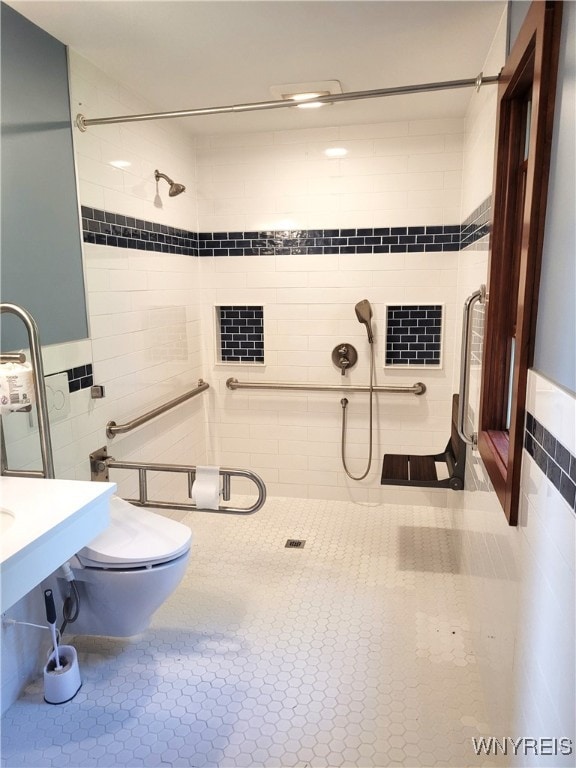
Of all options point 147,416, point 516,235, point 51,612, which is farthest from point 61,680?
point 516,235

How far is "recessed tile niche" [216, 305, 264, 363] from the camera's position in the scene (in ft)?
11.7

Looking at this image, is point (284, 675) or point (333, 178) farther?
point (333, 178)

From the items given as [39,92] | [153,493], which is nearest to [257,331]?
[153,493]

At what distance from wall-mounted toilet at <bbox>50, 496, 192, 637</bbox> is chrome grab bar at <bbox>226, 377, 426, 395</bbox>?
1588 millimetres

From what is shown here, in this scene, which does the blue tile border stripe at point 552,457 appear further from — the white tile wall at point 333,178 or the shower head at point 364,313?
the white tile wall at point 333,178

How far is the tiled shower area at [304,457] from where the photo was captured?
165 cm

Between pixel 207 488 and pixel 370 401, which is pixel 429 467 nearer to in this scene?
pixel 370 401

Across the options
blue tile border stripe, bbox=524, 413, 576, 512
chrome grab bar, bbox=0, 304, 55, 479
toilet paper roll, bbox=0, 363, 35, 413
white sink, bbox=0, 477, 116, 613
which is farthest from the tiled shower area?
white sink, bbox=0, 477, 116, 613

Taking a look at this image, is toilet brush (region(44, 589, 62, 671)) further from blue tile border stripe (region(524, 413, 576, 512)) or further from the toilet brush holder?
blue tile border stripe (region(524, 413, 576, 512))

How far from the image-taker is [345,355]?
3422mm

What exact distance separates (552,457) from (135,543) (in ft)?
4.88

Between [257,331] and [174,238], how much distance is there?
0.82m

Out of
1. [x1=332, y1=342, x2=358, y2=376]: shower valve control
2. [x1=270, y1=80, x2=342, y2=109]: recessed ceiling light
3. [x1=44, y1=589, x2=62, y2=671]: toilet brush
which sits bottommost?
[x1=44, y1=589, x2=62, y2=671]: toilet brush

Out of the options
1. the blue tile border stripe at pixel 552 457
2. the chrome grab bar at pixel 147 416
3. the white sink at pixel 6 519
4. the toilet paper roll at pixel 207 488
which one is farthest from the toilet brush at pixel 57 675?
the blue tile border stripe at pixel 552 457
